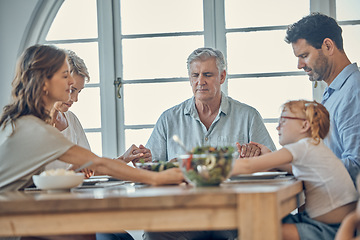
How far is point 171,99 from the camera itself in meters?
3.94

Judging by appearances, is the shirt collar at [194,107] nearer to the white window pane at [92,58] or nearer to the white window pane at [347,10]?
the white window pane at [92,58]

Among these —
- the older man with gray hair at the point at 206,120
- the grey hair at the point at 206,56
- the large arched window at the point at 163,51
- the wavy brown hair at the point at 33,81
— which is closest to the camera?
the wavy brown hair at the point at 33,81

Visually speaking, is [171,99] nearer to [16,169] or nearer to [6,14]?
[6,14]

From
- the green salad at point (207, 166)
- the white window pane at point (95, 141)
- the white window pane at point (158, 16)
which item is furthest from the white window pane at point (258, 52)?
the green salad at point (207, 166)

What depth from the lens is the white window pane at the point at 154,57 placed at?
3947mm

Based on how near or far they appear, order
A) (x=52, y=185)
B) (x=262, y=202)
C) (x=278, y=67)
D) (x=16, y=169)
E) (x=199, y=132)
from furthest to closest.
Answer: (x=278, y=67), (x=199, y=132), (x=16, y=169), (x=52, y=185), (x=262, y=202)

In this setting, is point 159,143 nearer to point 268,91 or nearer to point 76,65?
point 76,65

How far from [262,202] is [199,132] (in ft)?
6.47

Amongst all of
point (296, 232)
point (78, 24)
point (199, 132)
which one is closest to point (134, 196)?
point (296, 232)

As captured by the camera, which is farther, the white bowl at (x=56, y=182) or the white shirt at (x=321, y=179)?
the white shirt at (x=321, y=179)

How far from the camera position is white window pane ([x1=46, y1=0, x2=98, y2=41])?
402 cm

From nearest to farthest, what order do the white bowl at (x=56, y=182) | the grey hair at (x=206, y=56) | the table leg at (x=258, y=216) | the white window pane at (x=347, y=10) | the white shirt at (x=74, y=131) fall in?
1. the table leg at (x=258, y=216)
2. the white bowl at (x=56, y=182)
3. the white shirt at (x=74, y=131)
4. the grey hair at (x=206, y=56)
5. the white window pane at (x=347, y=10)

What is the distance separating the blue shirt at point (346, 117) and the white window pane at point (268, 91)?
0.92 m

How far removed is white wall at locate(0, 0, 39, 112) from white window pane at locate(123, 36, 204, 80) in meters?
0.76
